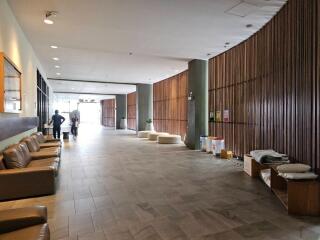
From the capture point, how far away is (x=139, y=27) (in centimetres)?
598

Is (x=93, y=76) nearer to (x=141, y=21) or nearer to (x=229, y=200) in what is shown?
(x=141, y=21)

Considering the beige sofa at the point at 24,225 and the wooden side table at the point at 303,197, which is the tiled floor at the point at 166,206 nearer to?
the wooden side table at the point at 303,197

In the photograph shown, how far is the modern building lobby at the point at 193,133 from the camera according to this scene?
3207mm

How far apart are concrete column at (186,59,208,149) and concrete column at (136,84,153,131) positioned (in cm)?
689

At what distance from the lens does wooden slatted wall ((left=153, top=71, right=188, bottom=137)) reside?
12.4 meters

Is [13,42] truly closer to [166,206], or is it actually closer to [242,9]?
[166,206]

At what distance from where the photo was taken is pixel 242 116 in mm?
7316

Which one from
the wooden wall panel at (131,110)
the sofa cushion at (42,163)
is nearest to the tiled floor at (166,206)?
the sofa cushion at (42,163)

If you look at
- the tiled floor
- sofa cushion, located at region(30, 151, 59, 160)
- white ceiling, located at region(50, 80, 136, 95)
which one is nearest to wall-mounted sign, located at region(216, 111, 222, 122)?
the tiled floor

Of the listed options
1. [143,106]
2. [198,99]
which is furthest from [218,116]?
[143,106]

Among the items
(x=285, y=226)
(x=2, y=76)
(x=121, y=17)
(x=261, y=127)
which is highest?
(x=121, y=17)

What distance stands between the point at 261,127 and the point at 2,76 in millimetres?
5769

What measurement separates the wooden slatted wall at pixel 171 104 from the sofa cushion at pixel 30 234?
1028cm

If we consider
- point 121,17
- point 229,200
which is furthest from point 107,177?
point 121,17
